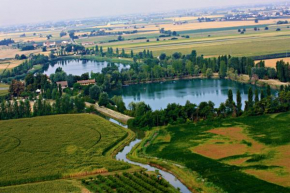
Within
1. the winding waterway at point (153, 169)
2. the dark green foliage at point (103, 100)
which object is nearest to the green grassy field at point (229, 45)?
the dark green foliage at point (103, 100)

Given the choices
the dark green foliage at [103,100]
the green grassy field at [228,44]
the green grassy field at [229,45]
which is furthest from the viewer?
the green grassy field at [228,44]

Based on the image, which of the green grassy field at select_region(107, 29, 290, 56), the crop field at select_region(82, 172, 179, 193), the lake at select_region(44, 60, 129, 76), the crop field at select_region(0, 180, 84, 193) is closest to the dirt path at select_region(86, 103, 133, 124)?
the crop field at select_region(82, 172, 179, 193)

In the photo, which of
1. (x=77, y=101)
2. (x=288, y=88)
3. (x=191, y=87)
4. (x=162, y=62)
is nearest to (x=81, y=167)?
(x=77, y=101)

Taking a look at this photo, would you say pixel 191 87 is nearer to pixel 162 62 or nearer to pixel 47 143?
pixel 162 62

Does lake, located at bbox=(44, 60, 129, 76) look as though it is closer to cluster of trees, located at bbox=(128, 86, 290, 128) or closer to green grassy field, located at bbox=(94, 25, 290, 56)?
green grassy field, located at bbox=(94, 25, 290, 56)

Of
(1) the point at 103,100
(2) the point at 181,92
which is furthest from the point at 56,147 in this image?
(2) the point at 181,92

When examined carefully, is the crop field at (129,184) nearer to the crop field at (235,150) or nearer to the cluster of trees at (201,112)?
the crop field at (235,150)
